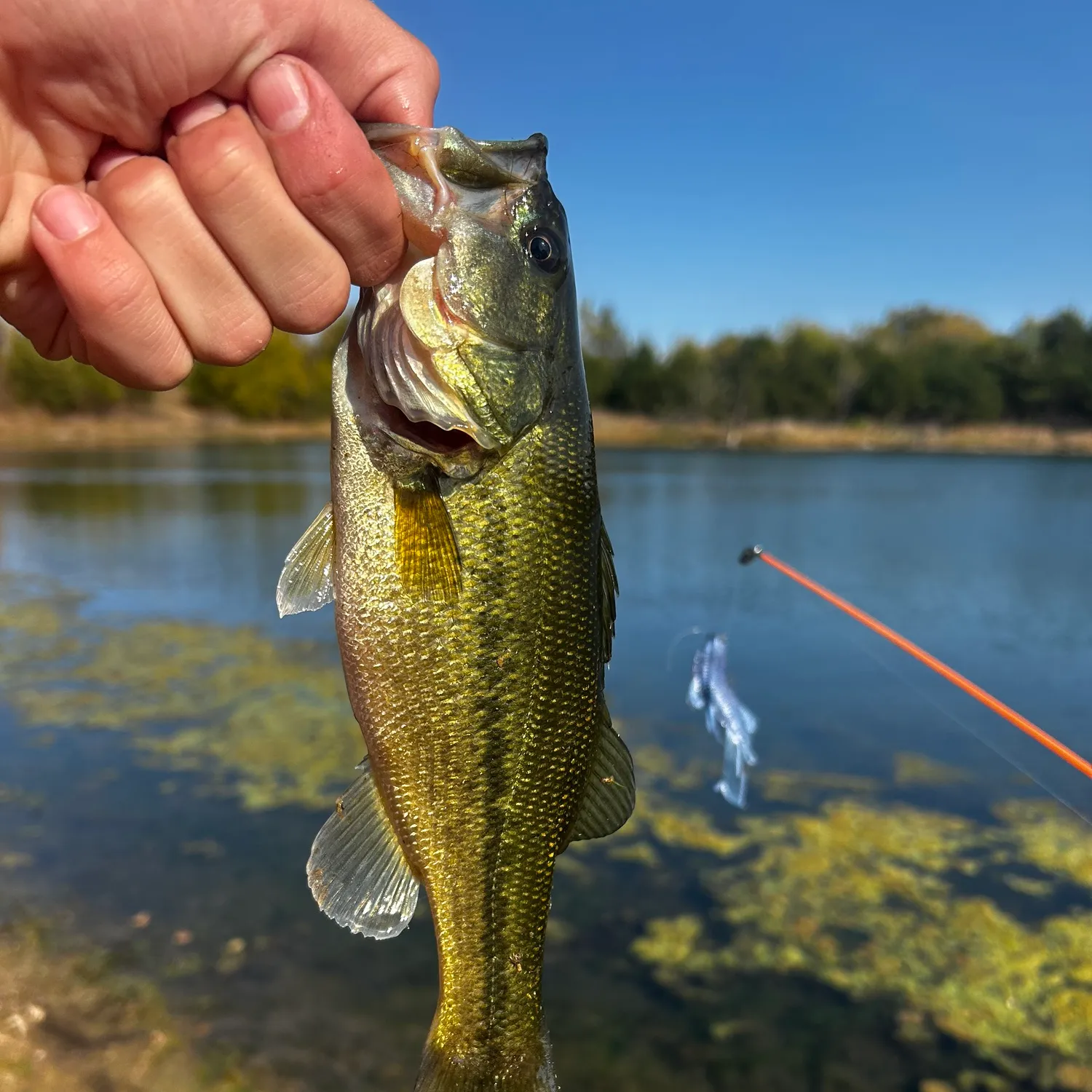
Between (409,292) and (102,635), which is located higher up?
(409,292)

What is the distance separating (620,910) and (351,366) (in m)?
4.50

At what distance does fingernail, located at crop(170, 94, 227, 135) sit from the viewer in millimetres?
1705

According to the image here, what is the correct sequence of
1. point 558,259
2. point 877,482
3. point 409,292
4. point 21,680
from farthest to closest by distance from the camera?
point 877,482 → point 21,680 → point 558,259 → point 409,292

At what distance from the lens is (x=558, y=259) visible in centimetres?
197

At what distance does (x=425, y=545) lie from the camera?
1.85 m

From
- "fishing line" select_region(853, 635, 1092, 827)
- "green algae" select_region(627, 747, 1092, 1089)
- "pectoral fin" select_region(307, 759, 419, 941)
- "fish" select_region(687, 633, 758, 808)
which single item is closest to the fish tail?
"pectoral fin" select_region(307, 759, 419, 941)

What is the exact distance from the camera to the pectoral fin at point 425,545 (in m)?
1.85

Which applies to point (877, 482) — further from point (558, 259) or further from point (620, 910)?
point (558, 259)

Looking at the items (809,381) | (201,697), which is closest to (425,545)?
(201,697)

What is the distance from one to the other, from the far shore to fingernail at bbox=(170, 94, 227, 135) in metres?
55.9

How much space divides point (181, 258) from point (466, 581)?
879 millimetres

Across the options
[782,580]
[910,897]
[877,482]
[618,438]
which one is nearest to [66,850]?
[910,897]

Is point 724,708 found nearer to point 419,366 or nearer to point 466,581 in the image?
point 466,581

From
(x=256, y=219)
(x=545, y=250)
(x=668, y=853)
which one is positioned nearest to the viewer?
(x=256, y=219)
